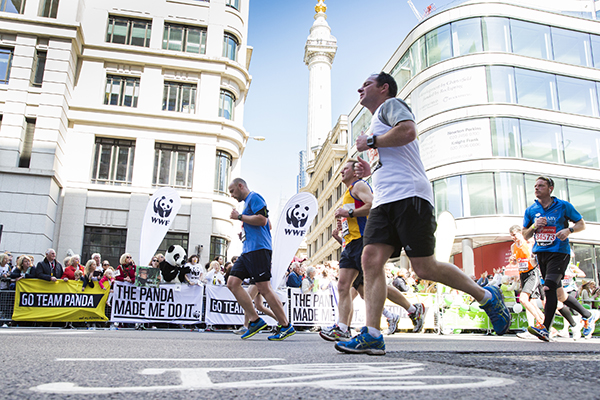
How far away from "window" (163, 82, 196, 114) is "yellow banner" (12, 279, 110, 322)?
15896 mm

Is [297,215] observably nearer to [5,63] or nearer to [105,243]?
[105,243]

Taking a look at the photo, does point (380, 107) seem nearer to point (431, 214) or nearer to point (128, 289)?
point (431, 214)

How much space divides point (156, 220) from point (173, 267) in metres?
2.86

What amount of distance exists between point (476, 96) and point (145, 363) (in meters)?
29.1

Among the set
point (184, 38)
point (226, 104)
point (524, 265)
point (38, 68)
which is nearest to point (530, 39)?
point (226, 104)

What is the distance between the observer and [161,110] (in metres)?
24.7

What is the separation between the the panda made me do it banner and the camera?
10703 millimetres

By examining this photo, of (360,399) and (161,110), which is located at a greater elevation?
(161,110)

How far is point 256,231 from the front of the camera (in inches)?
251

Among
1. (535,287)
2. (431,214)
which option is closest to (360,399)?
(431,214)

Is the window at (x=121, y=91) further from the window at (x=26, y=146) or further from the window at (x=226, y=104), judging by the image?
the window at (x=226, y=104)

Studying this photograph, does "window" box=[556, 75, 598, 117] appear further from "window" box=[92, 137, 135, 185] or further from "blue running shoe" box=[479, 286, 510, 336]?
"blue running shoe" box=[479, 286, 510, 336]

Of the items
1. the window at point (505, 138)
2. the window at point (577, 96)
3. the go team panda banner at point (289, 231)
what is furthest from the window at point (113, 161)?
the window at point (577, 96)

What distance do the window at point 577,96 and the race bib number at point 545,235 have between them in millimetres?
27605
